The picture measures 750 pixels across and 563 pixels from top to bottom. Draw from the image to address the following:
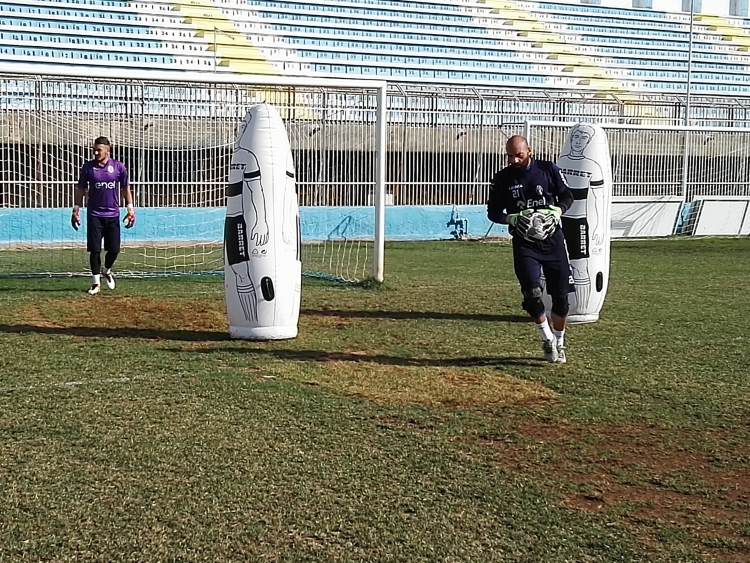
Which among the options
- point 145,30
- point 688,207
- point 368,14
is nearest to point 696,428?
point 688,207

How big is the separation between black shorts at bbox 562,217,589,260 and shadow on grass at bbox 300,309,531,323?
0.85 meters

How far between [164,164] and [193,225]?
167cm

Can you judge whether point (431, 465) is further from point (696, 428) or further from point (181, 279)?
point (181, 279)

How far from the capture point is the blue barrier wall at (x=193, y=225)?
19.5 m

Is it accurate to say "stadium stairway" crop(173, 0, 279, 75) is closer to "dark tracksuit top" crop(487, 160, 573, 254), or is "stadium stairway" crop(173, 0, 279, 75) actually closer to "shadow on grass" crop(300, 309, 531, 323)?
"shadow on grass" crop(300, 309, 531, 323)

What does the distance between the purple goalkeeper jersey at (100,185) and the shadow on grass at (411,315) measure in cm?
279

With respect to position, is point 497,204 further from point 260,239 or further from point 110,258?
point 110,258

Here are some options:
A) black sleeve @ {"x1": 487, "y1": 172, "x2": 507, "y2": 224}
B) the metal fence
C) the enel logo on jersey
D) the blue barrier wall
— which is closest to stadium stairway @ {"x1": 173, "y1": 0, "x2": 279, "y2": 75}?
the metal fence

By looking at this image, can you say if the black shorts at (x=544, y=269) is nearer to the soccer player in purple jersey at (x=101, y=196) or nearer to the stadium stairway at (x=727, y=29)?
the soccer player in purple jersey at (x=101, y=196)

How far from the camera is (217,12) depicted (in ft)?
125

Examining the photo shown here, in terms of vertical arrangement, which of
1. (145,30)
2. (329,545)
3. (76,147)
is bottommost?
(329,545)

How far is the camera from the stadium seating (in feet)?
114

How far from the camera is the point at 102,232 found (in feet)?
39.6

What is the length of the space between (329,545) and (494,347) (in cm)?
489
